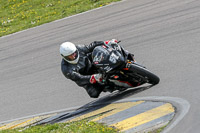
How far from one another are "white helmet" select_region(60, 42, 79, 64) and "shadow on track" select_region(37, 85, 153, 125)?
1.08 m

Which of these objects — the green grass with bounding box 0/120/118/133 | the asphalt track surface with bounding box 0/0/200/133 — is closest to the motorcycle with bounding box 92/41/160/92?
the asphalt track surface with bounding box 0/0/200/133

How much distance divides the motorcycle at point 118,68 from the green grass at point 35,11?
10.1m

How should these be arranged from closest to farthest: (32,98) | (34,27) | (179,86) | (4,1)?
(179,86)
(32,98)
(34,27)
(4,1)

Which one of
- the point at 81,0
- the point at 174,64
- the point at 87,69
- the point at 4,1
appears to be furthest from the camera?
the point at 4,1

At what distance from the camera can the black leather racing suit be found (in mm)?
7715

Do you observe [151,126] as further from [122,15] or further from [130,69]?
[122,15]

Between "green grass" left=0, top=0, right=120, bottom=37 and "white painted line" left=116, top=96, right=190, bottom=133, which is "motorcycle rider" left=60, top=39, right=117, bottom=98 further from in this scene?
"green grass" left=0, top=0, right=120, bottom=37

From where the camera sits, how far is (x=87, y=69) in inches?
316

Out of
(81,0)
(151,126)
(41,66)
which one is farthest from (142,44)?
(81,0)

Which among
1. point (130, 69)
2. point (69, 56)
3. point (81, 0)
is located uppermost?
point (81, 0)

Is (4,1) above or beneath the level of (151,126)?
above

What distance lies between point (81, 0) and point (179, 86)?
44.6 ft

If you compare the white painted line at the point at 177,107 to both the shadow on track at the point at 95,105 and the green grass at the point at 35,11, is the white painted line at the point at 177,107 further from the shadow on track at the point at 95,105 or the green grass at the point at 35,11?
the green grass at the point at 35,11

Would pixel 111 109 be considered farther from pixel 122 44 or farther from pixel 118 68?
pixel 122 44
